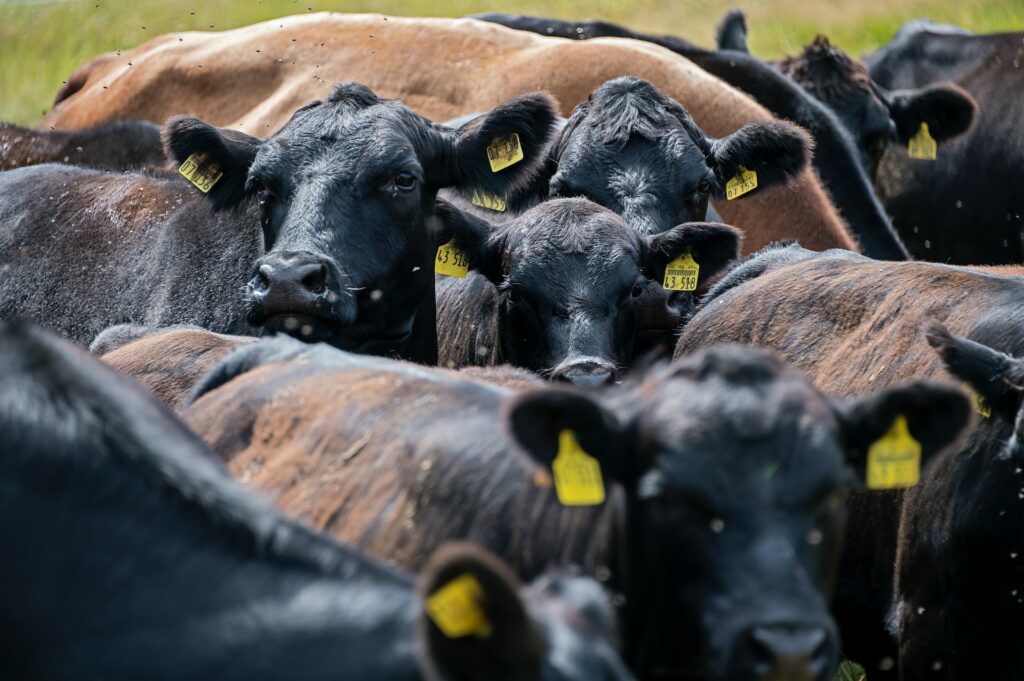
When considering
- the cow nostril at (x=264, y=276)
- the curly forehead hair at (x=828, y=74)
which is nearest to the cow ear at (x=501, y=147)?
the cow nostril at (x=264, y=276)

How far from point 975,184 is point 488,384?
30.5ft

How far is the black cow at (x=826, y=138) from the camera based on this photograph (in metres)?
10.5

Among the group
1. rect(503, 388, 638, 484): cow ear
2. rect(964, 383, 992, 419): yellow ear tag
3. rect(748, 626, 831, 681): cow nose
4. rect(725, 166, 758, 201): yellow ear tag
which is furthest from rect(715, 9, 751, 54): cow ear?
rect(748, 626, 831, 681): cow nose

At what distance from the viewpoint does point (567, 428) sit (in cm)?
397

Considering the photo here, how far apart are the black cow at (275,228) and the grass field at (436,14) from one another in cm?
1197

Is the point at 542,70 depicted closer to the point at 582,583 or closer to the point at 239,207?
the point at 239,207

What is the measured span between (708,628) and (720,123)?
261 inches

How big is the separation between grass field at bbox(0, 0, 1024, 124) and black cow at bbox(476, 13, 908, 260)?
1074 centimetres

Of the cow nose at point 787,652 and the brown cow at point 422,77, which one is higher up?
the cow nose at point 787,652

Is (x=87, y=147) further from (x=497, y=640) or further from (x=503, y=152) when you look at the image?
(x=497, y=640)

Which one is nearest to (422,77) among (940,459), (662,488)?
(940,459)

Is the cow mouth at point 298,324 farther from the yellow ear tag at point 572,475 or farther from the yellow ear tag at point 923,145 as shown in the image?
the yellow ear tag at point 923,145

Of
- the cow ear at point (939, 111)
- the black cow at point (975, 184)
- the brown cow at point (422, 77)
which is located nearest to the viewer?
the brown cow at point (422, 77)

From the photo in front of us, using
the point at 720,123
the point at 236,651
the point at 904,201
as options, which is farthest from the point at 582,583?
the point at 904,201
